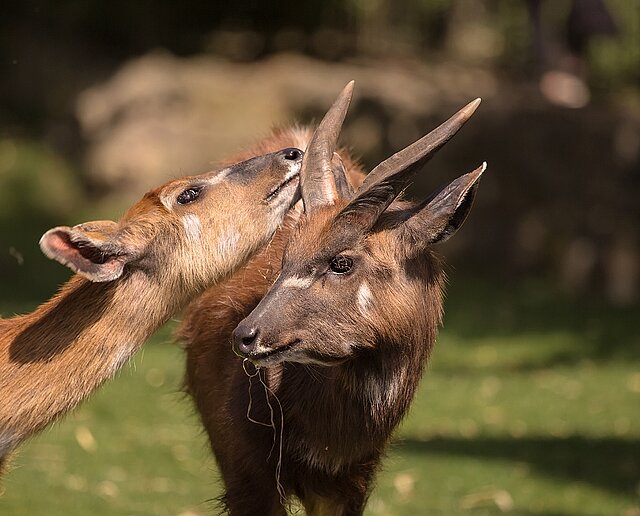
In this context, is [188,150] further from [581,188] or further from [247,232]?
[247,232]

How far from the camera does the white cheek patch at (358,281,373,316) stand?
5672mm

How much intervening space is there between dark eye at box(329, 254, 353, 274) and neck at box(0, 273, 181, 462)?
85 centimetres

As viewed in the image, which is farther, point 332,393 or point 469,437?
point 469,437

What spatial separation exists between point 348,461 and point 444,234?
3.78 ft

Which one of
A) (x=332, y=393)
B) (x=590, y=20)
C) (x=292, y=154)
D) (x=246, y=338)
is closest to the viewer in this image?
(x=246, y=338)

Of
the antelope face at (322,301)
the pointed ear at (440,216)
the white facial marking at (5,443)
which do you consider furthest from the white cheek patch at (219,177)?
the white facial marking at (5,443)

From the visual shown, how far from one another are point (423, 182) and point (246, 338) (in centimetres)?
1196

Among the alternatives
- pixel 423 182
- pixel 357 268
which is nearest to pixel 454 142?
pixel 423 182

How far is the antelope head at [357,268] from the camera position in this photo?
18.3 ft

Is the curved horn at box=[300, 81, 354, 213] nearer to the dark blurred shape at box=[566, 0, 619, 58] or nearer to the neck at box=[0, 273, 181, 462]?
the neck at box=[0, 273, 181, 462]

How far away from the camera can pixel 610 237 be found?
1636cm

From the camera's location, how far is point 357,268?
18.7 feet

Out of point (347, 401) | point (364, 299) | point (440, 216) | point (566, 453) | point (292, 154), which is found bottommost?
point (566, 453)

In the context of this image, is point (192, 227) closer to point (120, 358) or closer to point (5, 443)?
point (120, 358)
